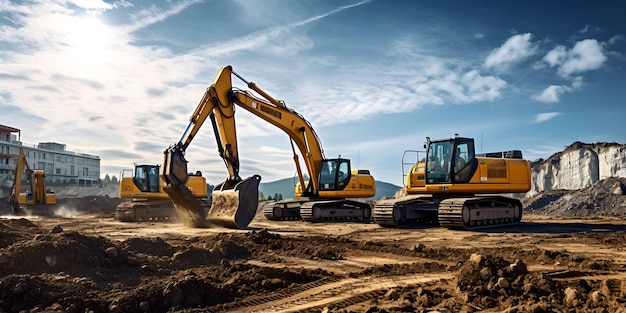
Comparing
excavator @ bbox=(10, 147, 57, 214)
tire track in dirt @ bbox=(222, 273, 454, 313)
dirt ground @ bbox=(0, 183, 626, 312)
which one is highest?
excavator @ bbox=(10, 147, 57, 214)

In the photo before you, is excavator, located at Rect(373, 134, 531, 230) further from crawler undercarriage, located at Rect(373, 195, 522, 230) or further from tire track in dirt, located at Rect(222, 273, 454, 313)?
tire track in dirt, located at Rect(222, 273, 454, 313)

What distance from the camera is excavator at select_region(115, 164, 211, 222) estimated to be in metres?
22.6

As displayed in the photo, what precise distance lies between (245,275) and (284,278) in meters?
0.69

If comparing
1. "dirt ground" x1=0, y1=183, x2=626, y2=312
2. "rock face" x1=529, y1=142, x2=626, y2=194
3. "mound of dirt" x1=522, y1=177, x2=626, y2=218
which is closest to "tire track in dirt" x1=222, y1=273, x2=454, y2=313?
"dirt ground" x1=0, y1=183, x2=626, y2=312

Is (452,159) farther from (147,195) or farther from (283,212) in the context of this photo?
(147,195)

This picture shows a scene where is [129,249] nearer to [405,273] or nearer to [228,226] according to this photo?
[405,273]

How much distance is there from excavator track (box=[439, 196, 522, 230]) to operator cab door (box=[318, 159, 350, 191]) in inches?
232

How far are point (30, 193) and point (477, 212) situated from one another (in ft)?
86.9

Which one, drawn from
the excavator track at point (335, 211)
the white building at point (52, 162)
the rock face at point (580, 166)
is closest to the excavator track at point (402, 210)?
the excavator track at point (335, 211)

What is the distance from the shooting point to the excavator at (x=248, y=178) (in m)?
15.3

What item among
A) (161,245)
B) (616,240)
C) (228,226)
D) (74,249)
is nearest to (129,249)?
(161,245)

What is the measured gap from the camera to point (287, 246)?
10742 mm

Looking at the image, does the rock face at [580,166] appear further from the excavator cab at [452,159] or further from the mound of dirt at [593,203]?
the excavator cab at [452,159]

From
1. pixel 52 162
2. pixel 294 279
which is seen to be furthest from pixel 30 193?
pixel 52 162
